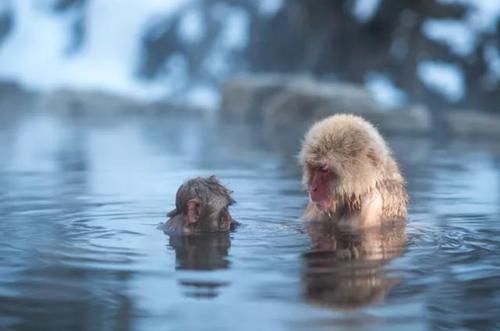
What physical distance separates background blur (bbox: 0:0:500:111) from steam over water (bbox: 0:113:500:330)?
8.88 meters

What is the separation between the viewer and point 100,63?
77.5ft

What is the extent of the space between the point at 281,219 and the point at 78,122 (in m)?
13.3

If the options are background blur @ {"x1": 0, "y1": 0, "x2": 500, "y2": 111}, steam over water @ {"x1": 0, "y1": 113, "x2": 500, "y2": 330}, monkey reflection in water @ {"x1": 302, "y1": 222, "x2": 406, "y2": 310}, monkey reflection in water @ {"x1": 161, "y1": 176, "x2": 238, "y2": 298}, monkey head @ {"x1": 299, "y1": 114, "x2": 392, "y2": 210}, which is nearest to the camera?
steam over water @ {"x1": 0, "y1": 113, "x2": 500, "y2": 330}

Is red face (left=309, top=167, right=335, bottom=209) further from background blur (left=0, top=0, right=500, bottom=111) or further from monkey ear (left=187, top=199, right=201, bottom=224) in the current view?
background blur (left=0, top=0, right=500, bottom=111)

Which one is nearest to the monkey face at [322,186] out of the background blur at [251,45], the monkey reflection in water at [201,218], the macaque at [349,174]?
the macaque at [349,174]

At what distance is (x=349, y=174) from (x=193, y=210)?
68 centimetres

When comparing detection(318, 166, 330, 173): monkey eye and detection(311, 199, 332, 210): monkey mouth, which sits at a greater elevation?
detection(318, 166, 330, 173): monkey eye

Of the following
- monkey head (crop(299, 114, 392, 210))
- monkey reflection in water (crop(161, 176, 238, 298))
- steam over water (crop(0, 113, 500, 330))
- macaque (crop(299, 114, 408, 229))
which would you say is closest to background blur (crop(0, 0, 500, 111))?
steam over water (crop(0, 113, 500, 330))

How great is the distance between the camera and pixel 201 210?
173 inches

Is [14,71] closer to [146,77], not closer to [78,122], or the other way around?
[146,77]

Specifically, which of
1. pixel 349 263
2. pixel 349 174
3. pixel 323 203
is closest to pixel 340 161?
pixel 349 174

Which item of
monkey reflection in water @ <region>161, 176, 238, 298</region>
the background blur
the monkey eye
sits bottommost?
monkey reflection in water @ <region>161, 176, 238, 298</region>

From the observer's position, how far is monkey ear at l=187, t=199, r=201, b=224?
4.35 m

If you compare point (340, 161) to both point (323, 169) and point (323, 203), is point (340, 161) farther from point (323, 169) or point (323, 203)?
point (323, 203)
